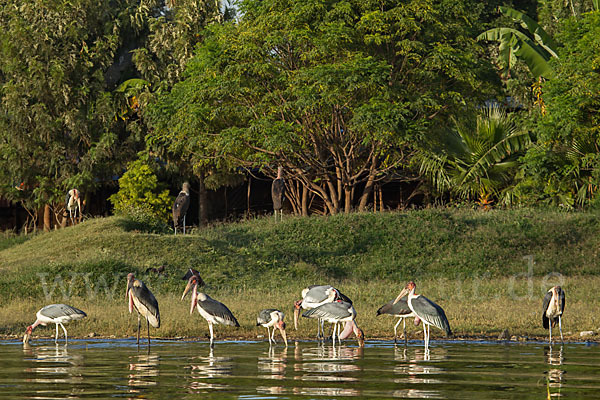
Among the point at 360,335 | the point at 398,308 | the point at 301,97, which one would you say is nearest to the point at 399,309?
the point at 398,308

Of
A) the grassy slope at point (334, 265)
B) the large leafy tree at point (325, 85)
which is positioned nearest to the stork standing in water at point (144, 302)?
the grassy slope at point (334, 265)

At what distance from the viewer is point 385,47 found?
119ft

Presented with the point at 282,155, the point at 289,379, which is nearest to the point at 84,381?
the point at 289,379

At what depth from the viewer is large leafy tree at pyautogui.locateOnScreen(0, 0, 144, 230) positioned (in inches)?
1538

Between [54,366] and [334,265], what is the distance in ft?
59.0

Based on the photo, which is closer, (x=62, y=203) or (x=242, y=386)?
(x=242, y=386)

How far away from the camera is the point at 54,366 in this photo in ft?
39.1

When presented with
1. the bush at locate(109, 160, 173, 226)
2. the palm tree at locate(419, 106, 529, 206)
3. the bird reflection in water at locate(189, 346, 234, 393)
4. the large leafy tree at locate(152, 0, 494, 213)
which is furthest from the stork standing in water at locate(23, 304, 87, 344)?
the palm tree at locate(419, 106, 529, 206)

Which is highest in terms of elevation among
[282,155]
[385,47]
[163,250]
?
[385,47]

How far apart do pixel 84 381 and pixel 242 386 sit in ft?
5.94

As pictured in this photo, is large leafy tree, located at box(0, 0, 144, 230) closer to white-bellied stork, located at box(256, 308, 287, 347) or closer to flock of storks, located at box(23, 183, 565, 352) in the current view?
flock of storks, located at box(23, 183, 565, 352)

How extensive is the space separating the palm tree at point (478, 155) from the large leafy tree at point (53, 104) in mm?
13560

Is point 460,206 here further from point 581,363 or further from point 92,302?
point 581,363

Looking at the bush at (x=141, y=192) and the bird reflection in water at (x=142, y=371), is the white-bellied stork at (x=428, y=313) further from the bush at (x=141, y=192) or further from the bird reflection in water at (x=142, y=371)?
the bush at (x=141, y=192)
